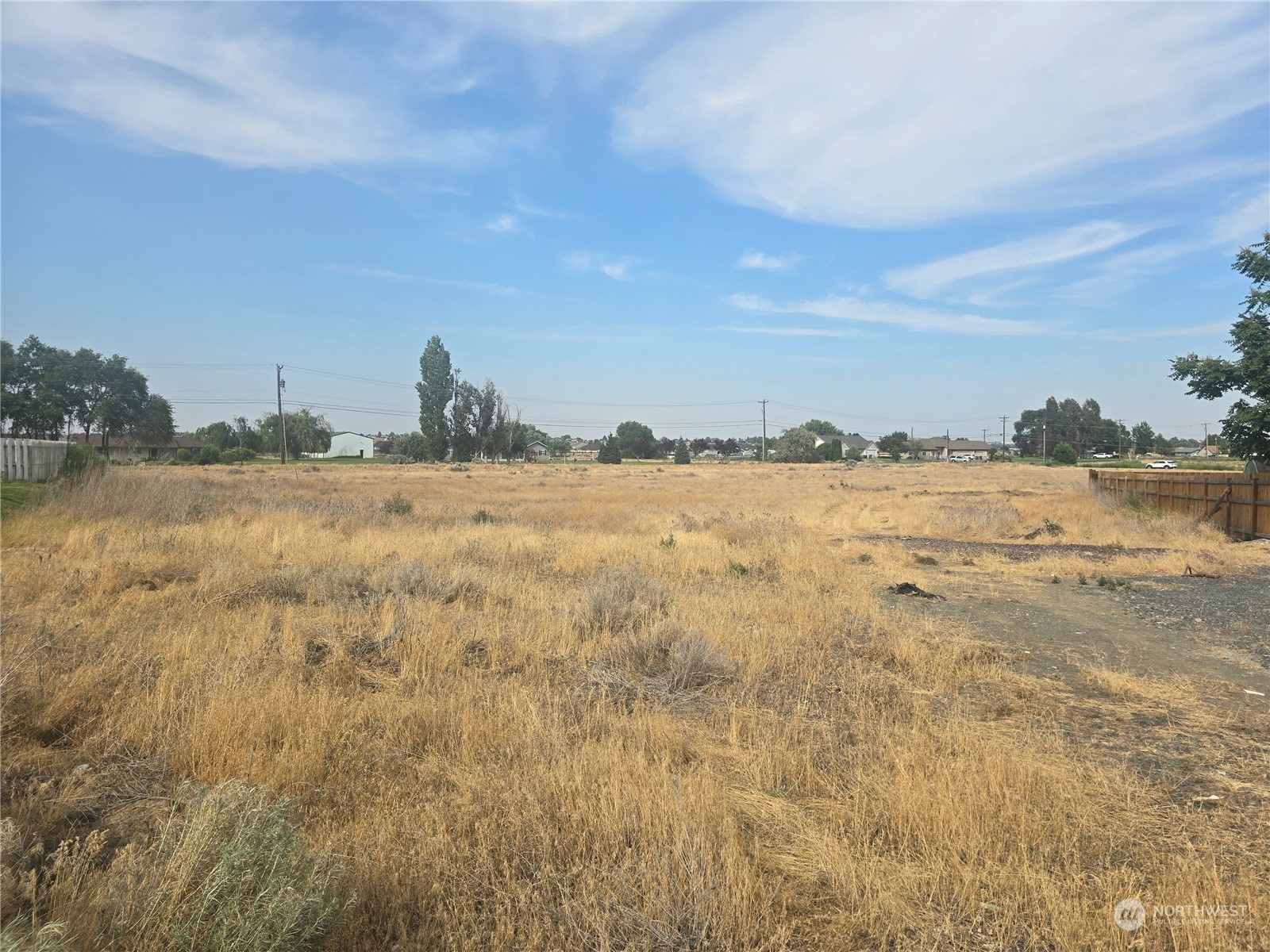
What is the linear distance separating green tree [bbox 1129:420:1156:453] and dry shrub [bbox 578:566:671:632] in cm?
17123

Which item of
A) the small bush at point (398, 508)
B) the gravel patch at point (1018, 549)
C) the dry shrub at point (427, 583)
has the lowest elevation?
the gravel patch at point (1018, 549)

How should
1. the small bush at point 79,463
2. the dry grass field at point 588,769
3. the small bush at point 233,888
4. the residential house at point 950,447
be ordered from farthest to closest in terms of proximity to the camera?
the residential house at point 950,447 → the small bush at point 79,463 → the dry grass field at point 588,769 → the small bush at point 233,888

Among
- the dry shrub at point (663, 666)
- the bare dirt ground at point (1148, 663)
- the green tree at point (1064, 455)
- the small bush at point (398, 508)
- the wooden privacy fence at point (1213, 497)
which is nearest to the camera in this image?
the bare dirt ground at point (1148, 663)

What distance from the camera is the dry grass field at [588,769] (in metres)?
3.03

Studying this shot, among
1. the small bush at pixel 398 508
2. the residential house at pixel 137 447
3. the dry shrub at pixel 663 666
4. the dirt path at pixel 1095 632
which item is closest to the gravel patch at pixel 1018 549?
the dirt path at pixel 1095 632

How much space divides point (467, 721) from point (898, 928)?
3.18 meters

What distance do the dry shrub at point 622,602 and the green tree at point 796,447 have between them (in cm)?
10558

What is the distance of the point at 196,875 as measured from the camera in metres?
2.83

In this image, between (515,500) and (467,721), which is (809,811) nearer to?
(467,721)

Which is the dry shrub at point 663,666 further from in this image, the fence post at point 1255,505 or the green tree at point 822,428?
the green tree at point 822,428

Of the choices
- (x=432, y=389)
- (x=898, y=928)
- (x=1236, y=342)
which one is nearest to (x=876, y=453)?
(x=432, y=389)

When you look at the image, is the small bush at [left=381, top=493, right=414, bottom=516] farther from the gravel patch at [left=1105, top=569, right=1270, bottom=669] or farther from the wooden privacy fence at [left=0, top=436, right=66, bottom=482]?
the gravel patch at [left=1105, top=569, right=1270, bottom=669]

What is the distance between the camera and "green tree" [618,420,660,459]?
135m

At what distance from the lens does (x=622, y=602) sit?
8945mm
